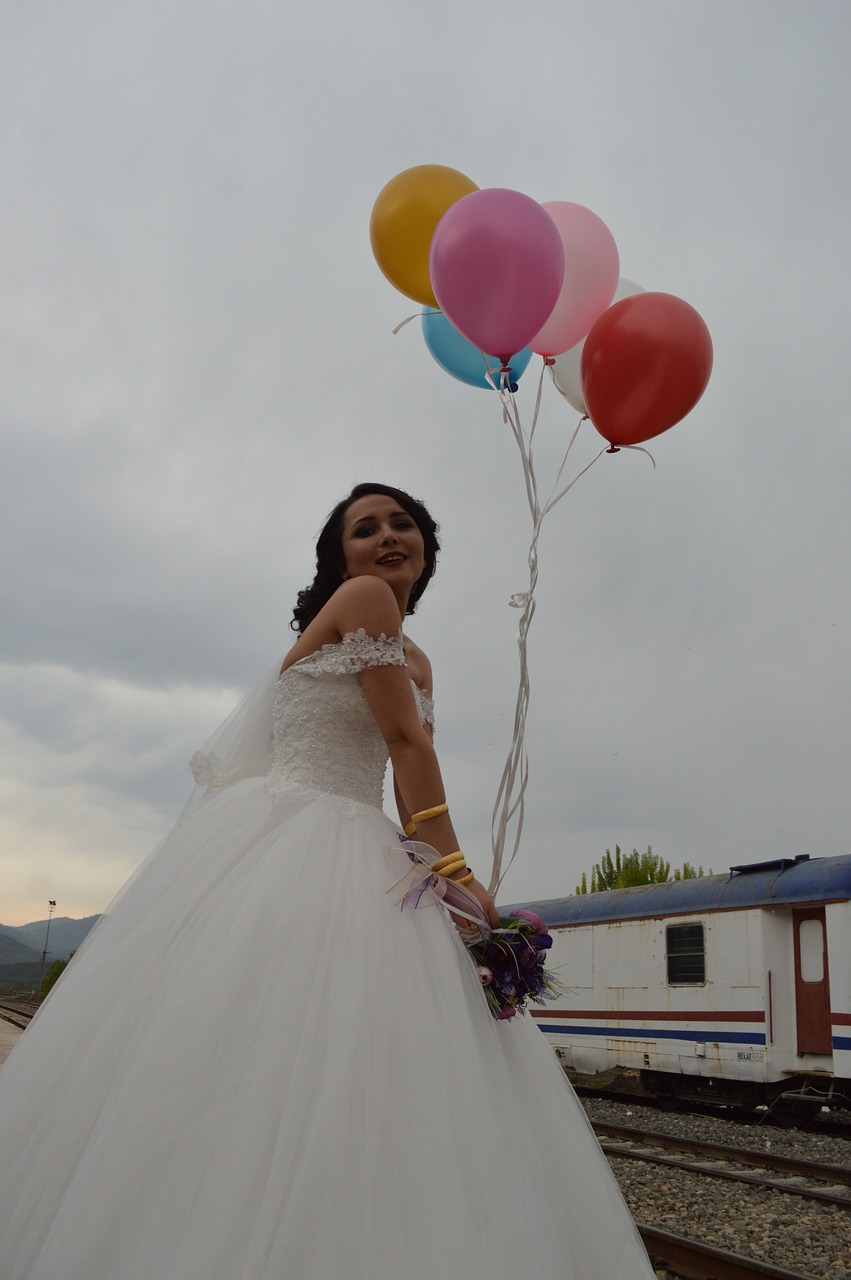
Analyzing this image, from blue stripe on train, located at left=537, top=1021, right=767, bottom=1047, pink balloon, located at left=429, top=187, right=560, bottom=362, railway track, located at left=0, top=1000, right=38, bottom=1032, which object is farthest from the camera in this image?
railway track, located at left=0, top=1000, right=38, bottom=1032

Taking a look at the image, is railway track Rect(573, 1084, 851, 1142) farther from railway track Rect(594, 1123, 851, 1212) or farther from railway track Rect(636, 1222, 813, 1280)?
railway track Rect(636, 1222, 813, 1280)

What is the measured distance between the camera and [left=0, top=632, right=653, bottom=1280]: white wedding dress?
1448mm

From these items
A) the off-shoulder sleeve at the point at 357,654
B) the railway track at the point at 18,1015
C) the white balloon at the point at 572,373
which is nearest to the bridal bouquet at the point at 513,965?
the off-shoulder sleeve at the point at 357,654

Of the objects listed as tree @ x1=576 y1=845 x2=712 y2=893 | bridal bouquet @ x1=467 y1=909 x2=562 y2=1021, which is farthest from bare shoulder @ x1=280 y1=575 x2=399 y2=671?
tree @ x1=576 y1=845 x2=712 y2=893

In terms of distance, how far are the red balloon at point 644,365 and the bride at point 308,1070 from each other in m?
1.38

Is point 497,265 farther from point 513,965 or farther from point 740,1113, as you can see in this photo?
point 740,1113

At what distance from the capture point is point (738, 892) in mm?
10953

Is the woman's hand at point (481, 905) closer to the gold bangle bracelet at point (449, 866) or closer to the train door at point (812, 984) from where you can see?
the gold bangle bracelet at point (449, 866)

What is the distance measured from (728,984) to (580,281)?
9.50m

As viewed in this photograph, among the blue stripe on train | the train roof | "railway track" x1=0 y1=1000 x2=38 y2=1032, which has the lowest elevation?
"railway track" x1=0 y1=1000 x2=38 y2=1032

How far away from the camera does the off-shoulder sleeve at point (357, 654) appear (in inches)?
82.5

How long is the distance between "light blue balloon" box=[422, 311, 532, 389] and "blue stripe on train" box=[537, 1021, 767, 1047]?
7457mm

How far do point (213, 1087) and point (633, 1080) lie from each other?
15143mm

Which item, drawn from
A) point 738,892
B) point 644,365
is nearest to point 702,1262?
point 644,365
